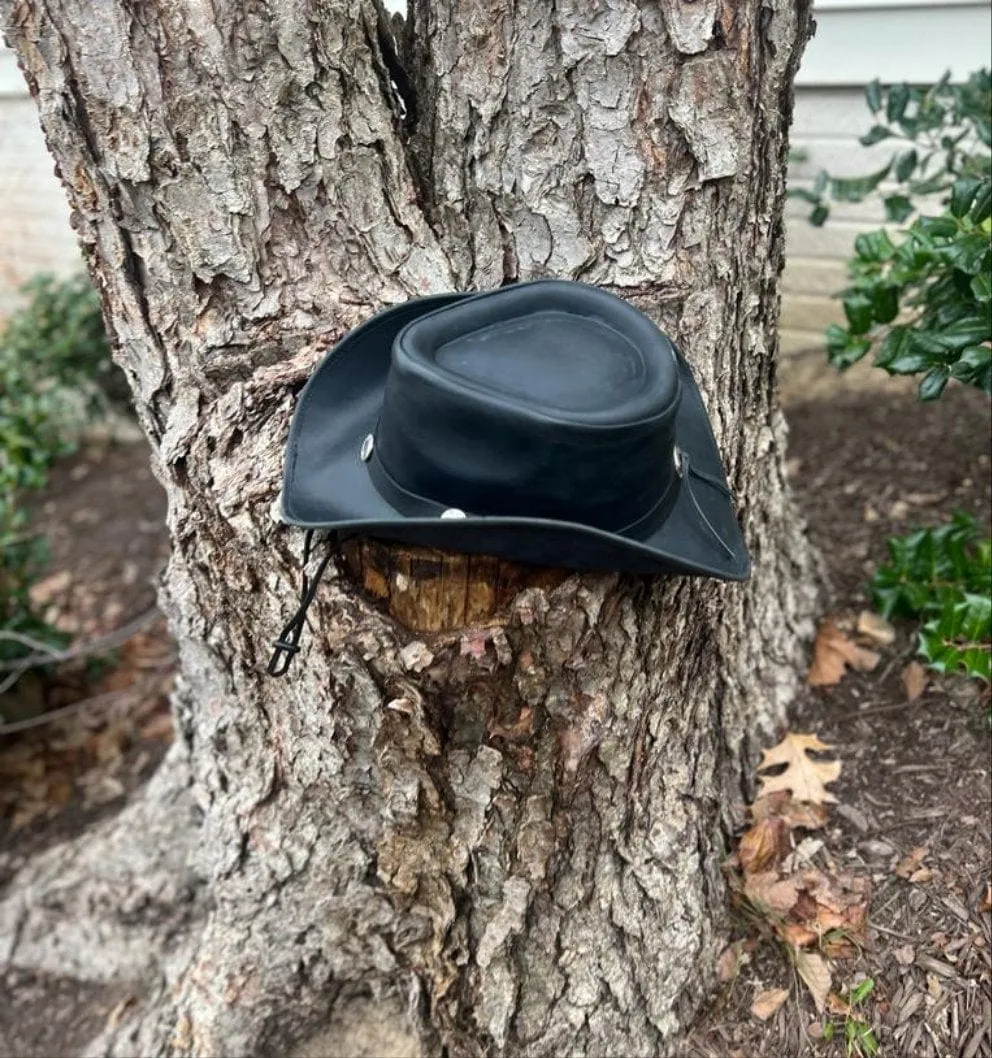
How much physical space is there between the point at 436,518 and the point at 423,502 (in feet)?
0.22

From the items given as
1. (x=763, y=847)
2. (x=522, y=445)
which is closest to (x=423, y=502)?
(x=522, y=445)

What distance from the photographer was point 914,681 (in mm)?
2574

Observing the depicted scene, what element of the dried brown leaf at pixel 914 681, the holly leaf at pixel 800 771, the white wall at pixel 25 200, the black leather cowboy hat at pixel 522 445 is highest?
the black leather cowboy hat at pixel 522 445

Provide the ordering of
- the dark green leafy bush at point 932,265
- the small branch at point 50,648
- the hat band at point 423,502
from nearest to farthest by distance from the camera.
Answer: the hat band at point 423,502
the dark green leafy bush at point 932,265
the small branch at point 50,648

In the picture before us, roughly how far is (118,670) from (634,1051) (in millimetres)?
2624

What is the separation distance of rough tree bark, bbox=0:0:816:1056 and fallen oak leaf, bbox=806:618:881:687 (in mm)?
536

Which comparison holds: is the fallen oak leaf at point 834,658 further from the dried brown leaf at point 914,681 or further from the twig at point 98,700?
the twig at point 98,700

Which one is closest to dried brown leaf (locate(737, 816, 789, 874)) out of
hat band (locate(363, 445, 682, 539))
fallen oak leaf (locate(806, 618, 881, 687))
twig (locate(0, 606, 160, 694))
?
fallen oak leaf (locate(806, 618, 881, 687))

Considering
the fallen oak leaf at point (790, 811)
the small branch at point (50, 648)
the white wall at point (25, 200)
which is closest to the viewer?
the fallen oak leaf at point (790, 811)

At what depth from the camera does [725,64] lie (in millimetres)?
1732

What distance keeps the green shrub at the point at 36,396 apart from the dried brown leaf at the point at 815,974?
2711mm

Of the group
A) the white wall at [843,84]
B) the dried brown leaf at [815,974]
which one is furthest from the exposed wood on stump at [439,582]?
the white wall at [843,84]

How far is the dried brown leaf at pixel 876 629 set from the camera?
108 inches

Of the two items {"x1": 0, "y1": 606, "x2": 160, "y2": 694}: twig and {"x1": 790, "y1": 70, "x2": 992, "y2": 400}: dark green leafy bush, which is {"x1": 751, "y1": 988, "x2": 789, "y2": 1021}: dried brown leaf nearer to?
{"x1": 790, "y1": 70, "x2": 992, "y2": 400}: dark green leafy bush
